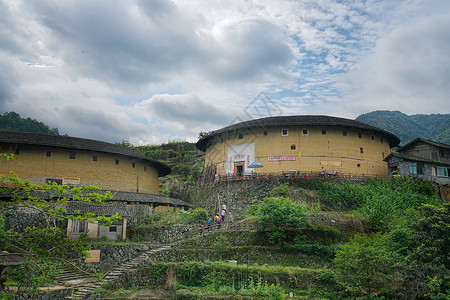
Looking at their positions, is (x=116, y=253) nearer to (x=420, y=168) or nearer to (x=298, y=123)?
(x=298, y=123)

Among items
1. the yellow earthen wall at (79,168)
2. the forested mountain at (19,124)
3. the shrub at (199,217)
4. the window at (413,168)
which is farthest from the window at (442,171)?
the forested mountain at (19,124)

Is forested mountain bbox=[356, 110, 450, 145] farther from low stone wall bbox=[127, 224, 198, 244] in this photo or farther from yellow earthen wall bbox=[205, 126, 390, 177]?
low stone wall bbox=[127, 224, 198, 244]

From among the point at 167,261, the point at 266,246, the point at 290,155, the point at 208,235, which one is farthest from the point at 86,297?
the point at 290,155

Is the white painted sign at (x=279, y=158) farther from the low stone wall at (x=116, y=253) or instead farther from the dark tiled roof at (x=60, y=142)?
the low stone wall at (x=116, y=253)

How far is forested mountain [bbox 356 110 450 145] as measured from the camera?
82000 millimetres

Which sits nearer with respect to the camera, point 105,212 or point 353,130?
point 105,212

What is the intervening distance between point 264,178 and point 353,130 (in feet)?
30.9

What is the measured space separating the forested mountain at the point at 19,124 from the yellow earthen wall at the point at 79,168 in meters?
26.3

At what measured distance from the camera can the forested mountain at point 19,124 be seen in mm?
49200

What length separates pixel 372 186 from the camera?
25766mm

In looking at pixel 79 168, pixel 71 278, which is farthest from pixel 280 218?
pixel 79 168

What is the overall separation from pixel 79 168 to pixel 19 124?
97.0 ft

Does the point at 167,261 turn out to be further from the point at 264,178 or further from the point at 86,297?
the point at 264,178

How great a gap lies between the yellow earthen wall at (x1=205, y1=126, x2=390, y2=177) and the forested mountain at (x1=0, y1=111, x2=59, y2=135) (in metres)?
34.9
